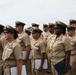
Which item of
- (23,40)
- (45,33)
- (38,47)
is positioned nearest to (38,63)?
(38,47)

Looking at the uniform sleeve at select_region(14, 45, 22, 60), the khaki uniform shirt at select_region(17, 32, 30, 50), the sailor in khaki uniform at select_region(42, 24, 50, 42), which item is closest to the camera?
the uniform sleeve at select_region(14, 45, 22, 60)

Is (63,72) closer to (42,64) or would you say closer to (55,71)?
(55,71)

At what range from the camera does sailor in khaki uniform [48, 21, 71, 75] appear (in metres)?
8.30

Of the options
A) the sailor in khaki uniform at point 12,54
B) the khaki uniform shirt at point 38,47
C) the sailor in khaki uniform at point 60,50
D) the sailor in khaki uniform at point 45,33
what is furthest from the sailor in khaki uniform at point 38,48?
the sailor in khaki uniform at point 12,54

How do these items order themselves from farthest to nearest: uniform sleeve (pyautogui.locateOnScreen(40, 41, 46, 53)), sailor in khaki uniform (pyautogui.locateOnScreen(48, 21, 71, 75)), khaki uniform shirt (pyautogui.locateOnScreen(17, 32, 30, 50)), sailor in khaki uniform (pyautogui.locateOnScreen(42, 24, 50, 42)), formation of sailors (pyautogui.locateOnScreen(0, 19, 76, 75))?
sailor in khaki uniform (pyautogui.locateOnScreen(42, 24, 50, 42)), khaki uniform shirt (pyautogui.locateOnScreen(17, 32, 30, 50)), uniform sleeve (pyautogui.locateOnScreen(40, 41, 46, 53)), sailor in khaki uniform (pyautogui.locateOnScreen(48, 21, 71, 75)), formation of sailors (pyautogui.locateOnScreen(0, 19, 76, 75))

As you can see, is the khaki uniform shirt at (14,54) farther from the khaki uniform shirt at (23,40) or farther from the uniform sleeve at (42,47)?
the khaki uniform shirt at (23,40)

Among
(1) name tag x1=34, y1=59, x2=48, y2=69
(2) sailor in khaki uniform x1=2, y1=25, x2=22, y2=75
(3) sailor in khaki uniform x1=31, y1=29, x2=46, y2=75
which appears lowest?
(1) name tag x1=34, y1=59, x2=48, y2=69

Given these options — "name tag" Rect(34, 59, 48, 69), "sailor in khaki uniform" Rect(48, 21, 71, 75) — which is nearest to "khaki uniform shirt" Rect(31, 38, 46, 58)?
"name tag" Rect(34, 59, 48, 69)

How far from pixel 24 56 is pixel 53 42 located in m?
1.99

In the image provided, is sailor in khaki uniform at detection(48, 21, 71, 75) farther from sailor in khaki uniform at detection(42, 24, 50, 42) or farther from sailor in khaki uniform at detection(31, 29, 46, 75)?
sailor in khaki uniform at detection(42, 24, 50, 42)

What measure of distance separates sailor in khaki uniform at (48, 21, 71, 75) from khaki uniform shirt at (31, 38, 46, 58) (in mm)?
1271

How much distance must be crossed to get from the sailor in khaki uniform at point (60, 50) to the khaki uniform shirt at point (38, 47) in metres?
1.27

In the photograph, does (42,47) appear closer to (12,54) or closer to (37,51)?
(37,51)

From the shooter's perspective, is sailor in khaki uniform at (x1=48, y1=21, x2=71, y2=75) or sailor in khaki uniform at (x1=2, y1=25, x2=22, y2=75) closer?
sailor in khaki uniform at (x1=2, y1=25, x2=22, y2=75)
